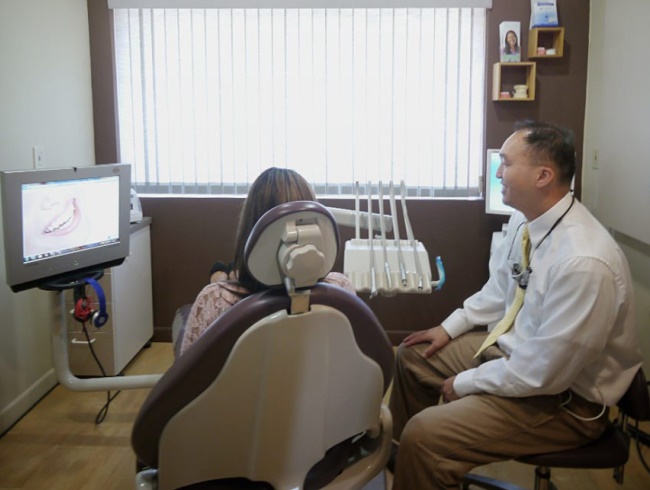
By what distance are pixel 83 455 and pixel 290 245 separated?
1.72 m

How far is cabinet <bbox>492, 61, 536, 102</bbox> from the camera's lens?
3.24 m

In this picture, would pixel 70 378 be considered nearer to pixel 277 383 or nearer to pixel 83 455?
pixel 83 455

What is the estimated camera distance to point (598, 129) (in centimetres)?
316

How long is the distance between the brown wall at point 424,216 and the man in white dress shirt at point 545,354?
5.46 ft

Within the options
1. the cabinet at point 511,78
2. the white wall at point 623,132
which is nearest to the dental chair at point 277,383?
the white wall at point 623,132

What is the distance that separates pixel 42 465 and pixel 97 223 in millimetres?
879

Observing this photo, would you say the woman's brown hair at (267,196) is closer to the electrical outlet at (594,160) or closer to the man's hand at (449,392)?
the man's hand at (449,392)

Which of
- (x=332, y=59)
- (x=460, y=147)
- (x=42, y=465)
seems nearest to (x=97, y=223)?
(x=42, y=465)

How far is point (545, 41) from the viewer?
332cm

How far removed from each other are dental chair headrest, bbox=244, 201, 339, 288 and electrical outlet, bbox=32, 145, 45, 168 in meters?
1.94

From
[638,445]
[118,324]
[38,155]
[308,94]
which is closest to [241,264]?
[638,445]

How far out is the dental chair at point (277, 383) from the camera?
1149 millimetres

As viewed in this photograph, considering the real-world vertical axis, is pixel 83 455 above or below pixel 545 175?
below

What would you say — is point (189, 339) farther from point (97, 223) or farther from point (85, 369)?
point (85, 369)
